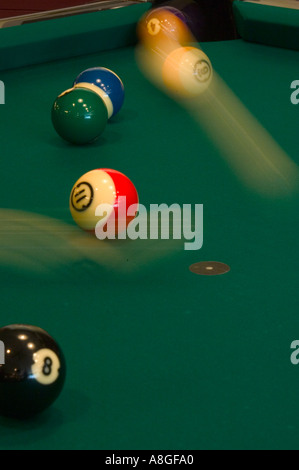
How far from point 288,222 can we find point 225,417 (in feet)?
3.05

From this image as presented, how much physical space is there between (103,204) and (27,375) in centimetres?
84

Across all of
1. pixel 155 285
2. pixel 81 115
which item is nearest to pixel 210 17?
pixel 81 115

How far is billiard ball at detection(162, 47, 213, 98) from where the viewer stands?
3.21 m

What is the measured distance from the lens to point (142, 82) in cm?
346

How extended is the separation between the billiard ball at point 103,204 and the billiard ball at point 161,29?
1781 millimetres

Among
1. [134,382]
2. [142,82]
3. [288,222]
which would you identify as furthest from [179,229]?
[142,82]

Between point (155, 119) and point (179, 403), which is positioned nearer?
point (179, 403)
